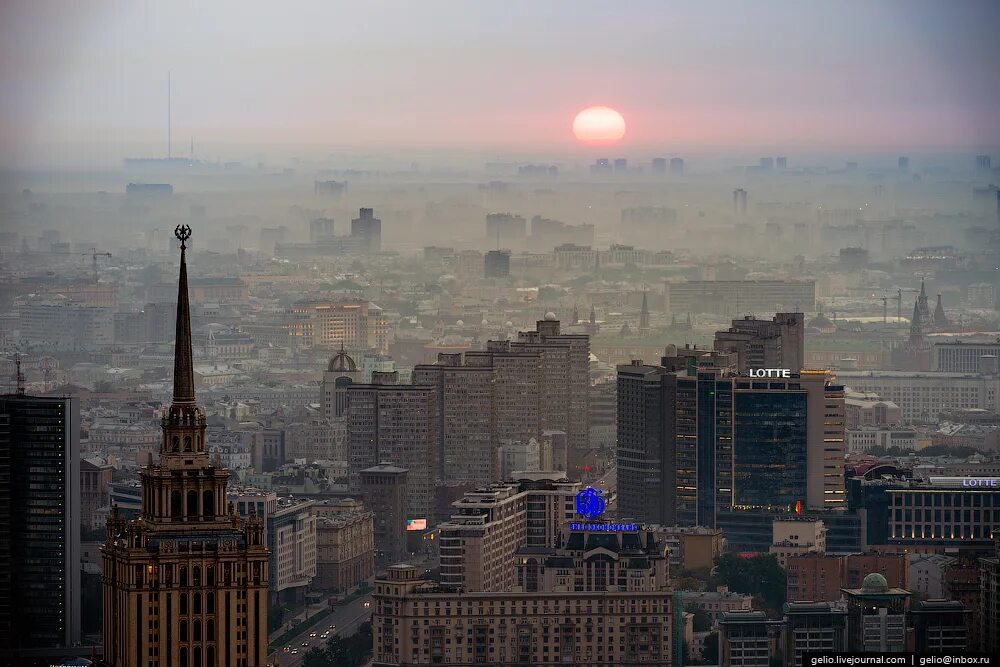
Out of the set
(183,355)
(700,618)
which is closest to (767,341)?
(700,618)

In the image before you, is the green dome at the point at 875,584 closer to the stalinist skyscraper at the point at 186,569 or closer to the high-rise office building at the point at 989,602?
the high-rise office building at the point at 989,602

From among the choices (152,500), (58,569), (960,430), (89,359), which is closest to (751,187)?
(960,430)

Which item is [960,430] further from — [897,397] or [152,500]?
[152,500]

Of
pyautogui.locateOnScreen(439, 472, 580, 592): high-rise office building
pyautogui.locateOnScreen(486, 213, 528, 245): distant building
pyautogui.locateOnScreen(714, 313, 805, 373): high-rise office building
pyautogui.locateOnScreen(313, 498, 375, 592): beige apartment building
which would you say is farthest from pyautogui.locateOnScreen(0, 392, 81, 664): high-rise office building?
pyautogui.locateOnScreen(714, 313, 805, 373): high-rise office building

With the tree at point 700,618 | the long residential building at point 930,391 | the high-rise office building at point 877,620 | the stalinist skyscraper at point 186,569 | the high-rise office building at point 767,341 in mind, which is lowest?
the tree at point 700,618

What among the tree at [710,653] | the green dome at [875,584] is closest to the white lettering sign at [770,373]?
the green dome at [875,584]

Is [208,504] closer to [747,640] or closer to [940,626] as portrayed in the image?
[940,626]
